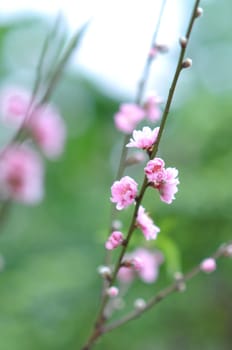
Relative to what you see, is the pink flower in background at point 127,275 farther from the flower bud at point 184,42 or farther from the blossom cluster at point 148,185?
the flower bud at point 184,42

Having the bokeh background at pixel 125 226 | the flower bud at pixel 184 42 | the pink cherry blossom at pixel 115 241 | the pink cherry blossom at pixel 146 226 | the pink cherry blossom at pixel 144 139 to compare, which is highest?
the flower bud at pixel 184 42

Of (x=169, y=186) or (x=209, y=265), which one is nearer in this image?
(x=169, y=186)

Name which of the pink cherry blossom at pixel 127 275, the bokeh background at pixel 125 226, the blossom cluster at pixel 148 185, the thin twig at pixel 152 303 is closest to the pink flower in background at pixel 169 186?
the blossom cluster at pixel 148 185

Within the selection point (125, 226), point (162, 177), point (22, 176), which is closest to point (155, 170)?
point (162, 177)

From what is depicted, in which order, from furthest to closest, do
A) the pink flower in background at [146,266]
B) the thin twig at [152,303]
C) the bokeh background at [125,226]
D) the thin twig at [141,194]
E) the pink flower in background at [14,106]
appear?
1. the bokeh background at [125,226]
2. the pink flower in background at [14,106]
3. the pink flower in background at [146,266]
4. the thin twig at [152,303]
5. the thin twig at [141,194]

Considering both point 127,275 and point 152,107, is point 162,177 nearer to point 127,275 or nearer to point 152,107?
point 152,107

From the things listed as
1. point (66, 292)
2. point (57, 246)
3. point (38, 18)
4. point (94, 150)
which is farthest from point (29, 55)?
point (66, 292)

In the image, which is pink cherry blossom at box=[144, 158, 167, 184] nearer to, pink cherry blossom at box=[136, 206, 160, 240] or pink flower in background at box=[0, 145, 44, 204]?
pink cherry blossom at box=[136, 206, 160, 240]
